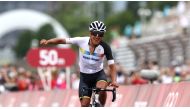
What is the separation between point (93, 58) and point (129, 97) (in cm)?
453

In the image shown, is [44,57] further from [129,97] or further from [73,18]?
[73,18]

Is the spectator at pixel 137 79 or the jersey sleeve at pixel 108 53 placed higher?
the jersey sleeve at pixel 108 53

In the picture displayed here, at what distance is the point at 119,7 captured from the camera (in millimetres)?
168000

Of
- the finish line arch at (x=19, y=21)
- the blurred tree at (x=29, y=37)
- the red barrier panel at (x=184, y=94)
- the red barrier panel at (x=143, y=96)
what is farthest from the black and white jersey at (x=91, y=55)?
the blurred tree at (x=29, y=37)

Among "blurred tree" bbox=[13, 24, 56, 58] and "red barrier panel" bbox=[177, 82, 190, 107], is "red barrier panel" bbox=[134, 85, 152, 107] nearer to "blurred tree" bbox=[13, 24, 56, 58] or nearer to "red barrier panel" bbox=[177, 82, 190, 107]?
"red barrier panel" bbox=[177, 82, 190, 107]

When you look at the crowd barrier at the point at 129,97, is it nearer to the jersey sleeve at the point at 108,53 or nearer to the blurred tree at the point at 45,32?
the jersey sleeve at the point at 108,53

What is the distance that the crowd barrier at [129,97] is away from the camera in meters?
23.6

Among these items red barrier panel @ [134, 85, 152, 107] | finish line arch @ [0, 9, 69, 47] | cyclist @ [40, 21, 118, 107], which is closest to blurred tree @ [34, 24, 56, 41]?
finish line arch @ [0, 9, 69, 47]

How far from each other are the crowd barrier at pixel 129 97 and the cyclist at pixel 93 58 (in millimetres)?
1848

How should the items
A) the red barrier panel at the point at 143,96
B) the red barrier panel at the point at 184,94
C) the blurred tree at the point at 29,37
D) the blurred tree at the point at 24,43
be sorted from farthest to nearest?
the blurred tree at the point at 24,43 → the blurred tree at the point at 29,37 → the red barrier panel at the point at 143,96 → the red barrier panel at the point at 184,94

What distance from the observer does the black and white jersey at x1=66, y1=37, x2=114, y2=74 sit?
72.3ft

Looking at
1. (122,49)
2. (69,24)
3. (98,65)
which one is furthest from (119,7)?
(98,65)

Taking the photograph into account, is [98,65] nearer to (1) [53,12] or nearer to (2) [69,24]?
(2) [69,24]

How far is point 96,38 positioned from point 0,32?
104653 millimetres
